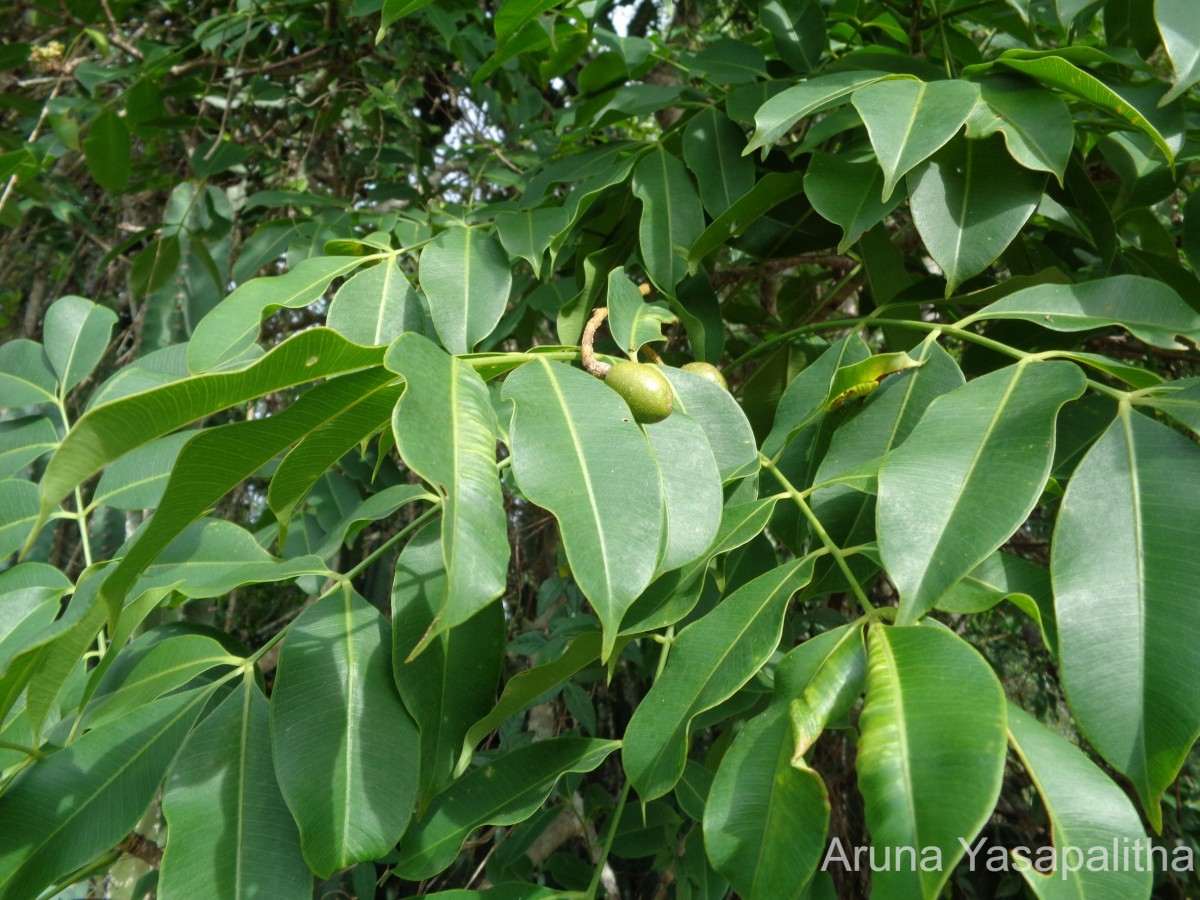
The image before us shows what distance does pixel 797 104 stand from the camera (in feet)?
2.91

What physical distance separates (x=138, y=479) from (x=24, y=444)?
0.18m

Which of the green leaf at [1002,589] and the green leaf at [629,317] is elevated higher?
the green leaf at [629,317]

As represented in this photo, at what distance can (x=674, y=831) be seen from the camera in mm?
1264

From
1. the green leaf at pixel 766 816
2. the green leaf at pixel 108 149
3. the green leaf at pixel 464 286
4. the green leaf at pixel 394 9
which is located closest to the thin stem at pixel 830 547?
the green leaf at pixel 766 816

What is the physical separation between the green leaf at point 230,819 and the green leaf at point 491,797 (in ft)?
0.41

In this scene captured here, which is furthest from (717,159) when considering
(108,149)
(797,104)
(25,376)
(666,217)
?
(108,149)

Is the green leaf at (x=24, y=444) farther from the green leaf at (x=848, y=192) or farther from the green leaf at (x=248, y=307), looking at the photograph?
the green leaf at (x=848, y=192)

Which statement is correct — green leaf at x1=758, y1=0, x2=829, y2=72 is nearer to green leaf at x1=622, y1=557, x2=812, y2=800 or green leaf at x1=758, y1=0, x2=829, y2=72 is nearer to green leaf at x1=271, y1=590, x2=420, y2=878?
green leaf at x1=622, y1=557, x2=812, y2=800

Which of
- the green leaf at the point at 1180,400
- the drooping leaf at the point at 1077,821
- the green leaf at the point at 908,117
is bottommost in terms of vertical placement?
the drooping leaf at the point at 1077,821

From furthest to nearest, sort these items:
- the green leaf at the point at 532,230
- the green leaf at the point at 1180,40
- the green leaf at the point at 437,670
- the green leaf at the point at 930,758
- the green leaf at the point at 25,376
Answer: the green leaf at the point at 25,376, the green leaf at the point at 532,230, the green leaf at the point at 1180,40, the green leaf at the point at 437,670, the green leaf at the point at 930,758

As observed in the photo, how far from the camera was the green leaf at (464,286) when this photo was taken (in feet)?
3.12

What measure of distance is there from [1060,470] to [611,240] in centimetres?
68

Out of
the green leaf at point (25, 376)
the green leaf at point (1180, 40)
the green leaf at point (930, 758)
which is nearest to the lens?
the green leaf at point (930, 758)

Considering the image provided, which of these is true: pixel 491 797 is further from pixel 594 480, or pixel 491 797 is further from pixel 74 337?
pixel 74 337
